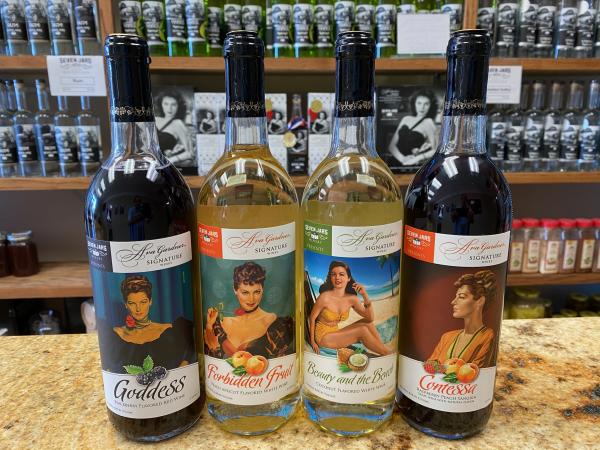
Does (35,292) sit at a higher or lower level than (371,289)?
lower

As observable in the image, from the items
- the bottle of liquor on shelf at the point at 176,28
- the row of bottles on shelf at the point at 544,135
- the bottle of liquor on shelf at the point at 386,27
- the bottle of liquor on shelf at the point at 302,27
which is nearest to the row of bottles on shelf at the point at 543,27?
the row of bottles on shelf at the point at 544,135

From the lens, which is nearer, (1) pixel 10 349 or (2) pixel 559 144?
(1) pixel 10 349

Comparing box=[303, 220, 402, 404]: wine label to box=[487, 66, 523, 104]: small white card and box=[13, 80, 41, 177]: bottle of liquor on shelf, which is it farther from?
box=[13, 80, 41, 177]: bottle of liquor on shelf

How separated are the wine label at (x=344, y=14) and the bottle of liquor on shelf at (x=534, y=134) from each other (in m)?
0.72

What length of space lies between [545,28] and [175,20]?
1.20 metres

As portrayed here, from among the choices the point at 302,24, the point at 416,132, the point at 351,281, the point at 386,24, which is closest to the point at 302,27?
the point at 302,24

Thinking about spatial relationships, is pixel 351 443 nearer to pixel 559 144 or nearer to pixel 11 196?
pixel 559 144

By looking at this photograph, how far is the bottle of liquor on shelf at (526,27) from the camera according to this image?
4.90 feet

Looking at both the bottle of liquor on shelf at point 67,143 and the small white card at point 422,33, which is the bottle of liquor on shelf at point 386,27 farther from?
the bottle of liquor on shelf at point 67,143

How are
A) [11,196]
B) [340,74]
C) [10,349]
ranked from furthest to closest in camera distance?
[11,196] < [10,349] < [340,74]

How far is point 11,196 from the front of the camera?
71.8 inches

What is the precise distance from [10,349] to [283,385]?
47cm

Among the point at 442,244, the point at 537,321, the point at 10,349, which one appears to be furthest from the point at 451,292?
the point at 10,349

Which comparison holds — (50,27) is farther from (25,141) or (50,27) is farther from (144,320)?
(144,320)
